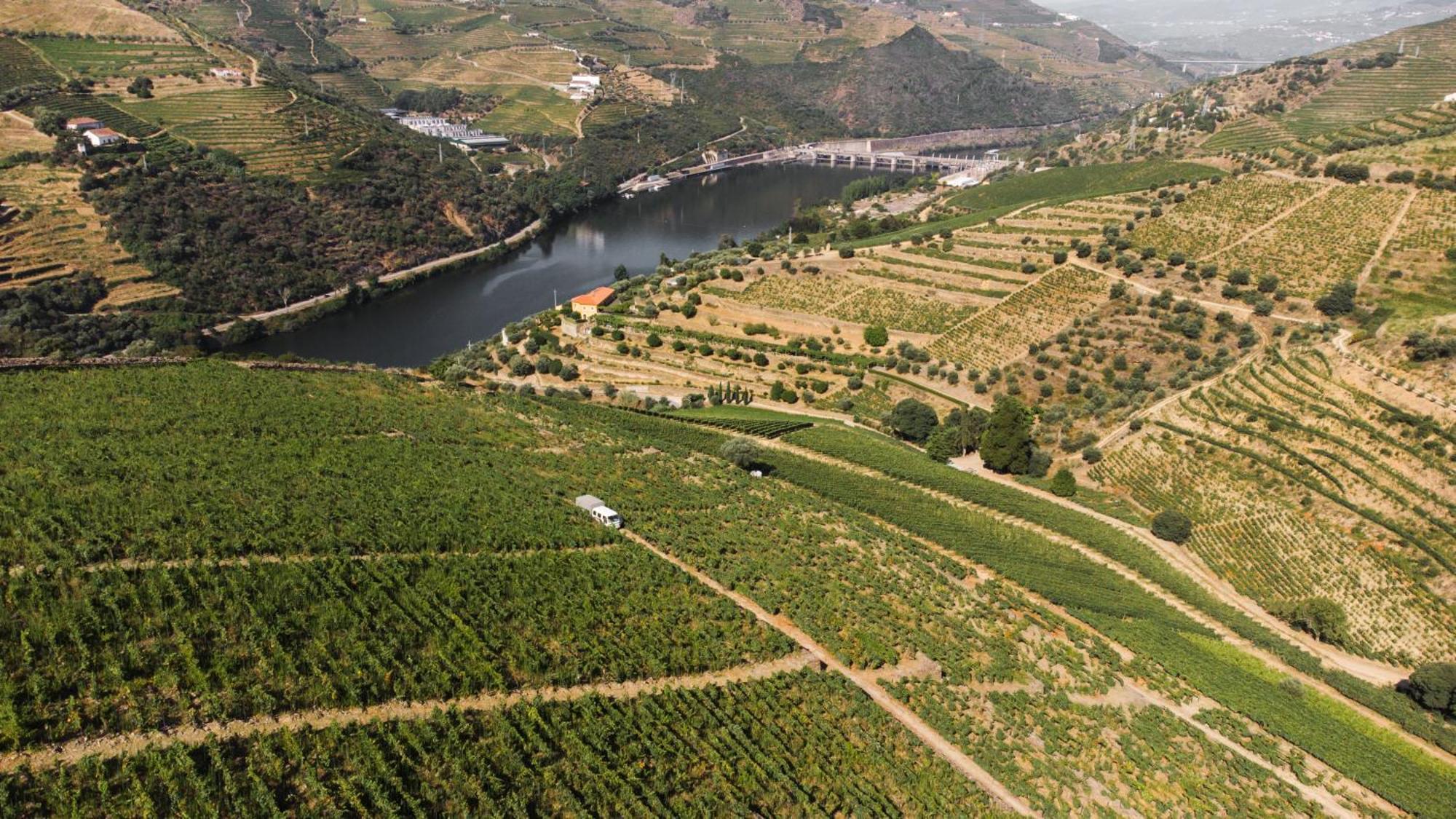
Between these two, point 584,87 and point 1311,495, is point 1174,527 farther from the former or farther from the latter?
point 584,87

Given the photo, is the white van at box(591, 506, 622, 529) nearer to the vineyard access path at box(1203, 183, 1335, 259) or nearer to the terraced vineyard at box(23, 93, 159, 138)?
the vineyard access path at box(1203, 183, 1335, 259)

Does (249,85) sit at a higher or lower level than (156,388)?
higher

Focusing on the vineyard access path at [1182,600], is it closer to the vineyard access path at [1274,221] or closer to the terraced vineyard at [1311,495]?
the terraced vineyard at [1311,495]

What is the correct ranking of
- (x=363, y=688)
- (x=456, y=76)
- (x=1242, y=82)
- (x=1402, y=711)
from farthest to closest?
(x=456, y=76)
(x=1242, y=82)
(x=1402, y=711)
(x=363, y=688)

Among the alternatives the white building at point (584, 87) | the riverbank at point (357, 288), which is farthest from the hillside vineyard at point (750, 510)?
the white building at point (584, 87)

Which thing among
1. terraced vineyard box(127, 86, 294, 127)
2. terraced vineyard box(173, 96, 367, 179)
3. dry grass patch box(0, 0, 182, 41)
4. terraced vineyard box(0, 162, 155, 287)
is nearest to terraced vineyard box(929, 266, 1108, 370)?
terraced vineyard box(0, 162, 155, 287)

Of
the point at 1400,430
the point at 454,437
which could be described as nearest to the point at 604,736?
the point at 454,437

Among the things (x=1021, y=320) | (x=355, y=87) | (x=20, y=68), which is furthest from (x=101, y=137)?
(x=1021, y=320)

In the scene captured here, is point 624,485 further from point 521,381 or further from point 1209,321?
point 1209,321
